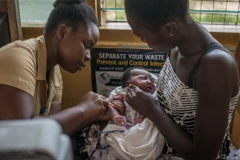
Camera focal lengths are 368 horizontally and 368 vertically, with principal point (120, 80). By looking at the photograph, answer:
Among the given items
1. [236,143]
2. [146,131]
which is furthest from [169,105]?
[236,143]

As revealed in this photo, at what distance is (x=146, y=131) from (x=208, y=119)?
1.16 ft

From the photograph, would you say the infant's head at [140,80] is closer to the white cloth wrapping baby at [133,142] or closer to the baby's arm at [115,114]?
the baby's arm at [115,114]

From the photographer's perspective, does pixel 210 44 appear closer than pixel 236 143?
Yes

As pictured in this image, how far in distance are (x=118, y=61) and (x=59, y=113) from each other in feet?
2.38

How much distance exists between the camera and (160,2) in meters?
1.17

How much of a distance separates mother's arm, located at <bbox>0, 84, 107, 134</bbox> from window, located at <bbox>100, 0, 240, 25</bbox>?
2.50ft

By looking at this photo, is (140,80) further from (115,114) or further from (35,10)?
(35,10)

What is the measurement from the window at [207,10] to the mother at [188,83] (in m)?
0.79

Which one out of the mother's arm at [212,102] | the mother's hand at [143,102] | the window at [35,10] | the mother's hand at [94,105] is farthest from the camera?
the window at [35,10]

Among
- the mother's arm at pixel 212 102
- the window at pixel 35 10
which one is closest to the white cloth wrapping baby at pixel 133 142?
the mother's arm at pixel 212 102

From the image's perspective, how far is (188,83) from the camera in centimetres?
126

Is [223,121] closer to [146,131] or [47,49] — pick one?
[146,131]

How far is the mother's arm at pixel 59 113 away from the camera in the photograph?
50.1 inches

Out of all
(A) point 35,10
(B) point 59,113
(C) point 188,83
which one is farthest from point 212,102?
(A) point 35,10
